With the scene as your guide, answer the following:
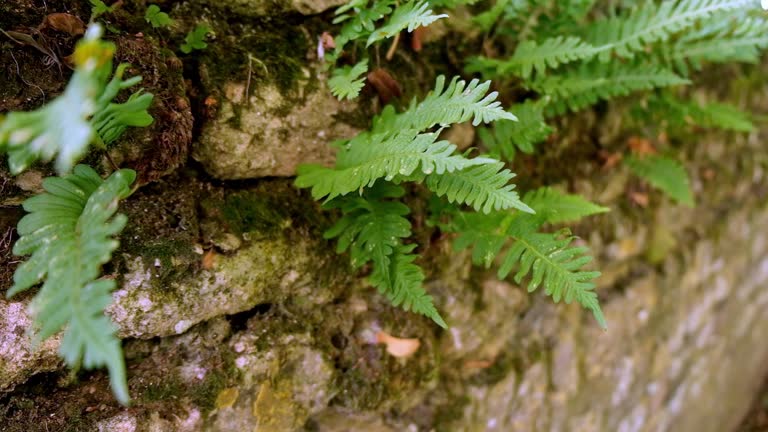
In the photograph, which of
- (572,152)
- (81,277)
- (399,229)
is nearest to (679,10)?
(572,152)

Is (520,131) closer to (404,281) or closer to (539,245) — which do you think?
(539,245)

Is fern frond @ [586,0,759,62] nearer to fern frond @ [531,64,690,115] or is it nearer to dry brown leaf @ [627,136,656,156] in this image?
fern frond @ [531,64,690,115]

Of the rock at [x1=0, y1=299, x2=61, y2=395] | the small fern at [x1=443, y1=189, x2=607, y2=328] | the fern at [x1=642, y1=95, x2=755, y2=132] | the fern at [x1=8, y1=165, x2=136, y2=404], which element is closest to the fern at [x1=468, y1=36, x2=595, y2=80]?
the small fern at [x1=443, y1=189, x2=607, y2=328]

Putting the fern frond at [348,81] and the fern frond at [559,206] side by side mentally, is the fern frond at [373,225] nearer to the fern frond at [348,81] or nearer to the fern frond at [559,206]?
the fern frond at [348,81]

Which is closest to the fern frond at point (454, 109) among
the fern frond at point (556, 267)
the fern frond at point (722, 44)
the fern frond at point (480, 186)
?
the fern frond at point (480, 186)

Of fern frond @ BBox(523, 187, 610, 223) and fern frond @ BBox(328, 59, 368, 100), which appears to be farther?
fern frond @ BBox(523, 187, 610, 223)

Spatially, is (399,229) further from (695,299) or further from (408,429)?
(695,299)

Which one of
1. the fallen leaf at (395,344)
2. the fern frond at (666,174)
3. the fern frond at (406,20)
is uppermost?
the fern frond at (406,20)
